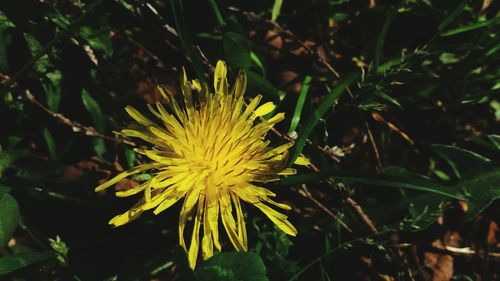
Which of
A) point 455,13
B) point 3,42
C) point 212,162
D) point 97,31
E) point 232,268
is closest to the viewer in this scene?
point 232,268

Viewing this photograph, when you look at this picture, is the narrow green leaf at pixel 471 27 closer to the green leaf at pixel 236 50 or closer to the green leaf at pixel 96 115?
the green leaf at pixel 236 50

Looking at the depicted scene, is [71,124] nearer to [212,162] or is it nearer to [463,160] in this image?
[212,162]

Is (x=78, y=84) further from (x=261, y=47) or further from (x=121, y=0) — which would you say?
(x=261, y=47)

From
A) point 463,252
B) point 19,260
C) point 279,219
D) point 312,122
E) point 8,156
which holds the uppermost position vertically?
point 312,122

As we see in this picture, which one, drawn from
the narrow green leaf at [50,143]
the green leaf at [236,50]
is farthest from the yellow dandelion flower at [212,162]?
the narrow green leaf at [50,143]

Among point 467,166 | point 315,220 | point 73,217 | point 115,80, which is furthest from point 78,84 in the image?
point 467,166

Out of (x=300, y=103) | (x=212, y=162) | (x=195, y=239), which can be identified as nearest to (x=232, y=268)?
(x=195, y=239)
